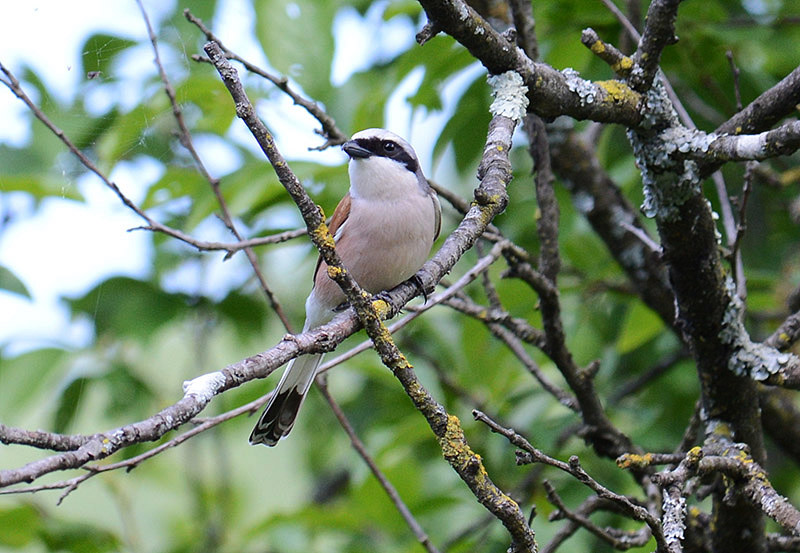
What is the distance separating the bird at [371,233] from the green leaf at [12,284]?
121 centimetres

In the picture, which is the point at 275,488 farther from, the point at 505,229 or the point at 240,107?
the point at 240,107

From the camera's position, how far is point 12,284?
351cm

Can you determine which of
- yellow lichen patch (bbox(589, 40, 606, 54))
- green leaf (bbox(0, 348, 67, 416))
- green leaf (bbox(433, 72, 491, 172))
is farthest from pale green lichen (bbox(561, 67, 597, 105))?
green leaf (bbox(0, 348, 67, 416))

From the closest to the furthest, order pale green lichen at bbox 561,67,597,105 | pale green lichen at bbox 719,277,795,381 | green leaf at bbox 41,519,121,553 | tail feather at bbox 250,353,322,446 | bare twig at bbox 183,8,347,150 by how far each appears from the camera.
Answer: pale green lichen at bbox 561,67,597,105 → pale green lichen at bbox 719,277,795,381 → bare twig at bbox 183,8,347,150 → tail feather at bbox 250,353,322,446 → green leaf at bbox 41,519,121,553

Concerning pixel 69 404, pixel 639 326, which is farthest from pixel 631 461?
pixel 69 404

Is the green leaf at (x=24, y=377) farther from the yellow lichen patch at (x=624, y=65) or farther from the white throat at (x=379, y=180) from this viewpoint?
the yellow lichen patch at (x=624, y=65)

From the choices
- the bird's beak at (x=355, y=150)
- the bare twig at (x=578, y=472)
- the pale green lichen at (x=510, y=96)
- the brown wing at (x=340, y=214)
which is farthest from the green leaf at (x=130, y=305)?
the bare twig at (x=578, y=472)

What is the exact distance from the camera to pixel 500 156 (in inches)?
85.3

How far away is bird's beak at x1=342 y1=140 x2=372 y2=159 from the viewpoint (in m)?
3.27

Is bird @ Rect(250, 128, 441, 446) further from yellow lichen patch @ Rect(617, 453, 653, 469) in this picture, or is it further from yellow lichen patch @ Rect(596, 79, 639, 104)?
yellow lichen patch @ Rect(617, 453, 653, 469)

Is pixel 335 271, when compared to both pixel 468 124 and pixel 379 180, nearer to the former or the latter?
pixel 379 180

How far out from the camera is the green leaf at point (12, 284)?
350 centimetres

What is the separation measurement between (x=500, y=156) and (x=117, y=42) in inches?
72.2

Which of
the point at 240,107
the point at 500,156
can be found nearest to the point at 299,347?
the point at 240,107
